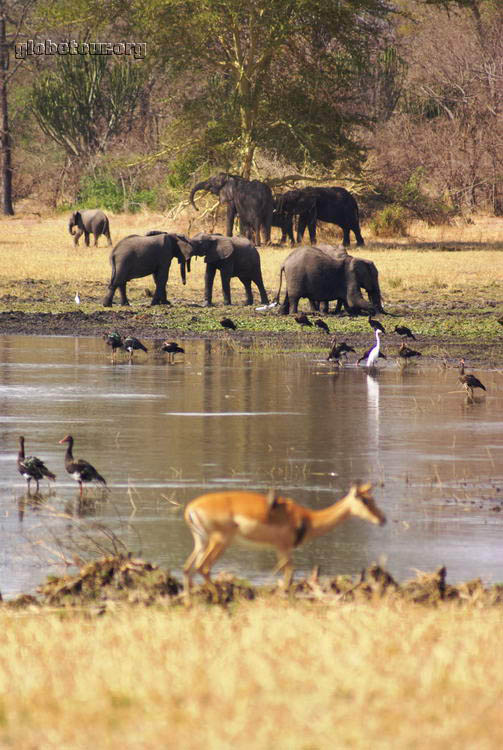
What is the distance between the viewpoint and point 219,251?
96.0 ft

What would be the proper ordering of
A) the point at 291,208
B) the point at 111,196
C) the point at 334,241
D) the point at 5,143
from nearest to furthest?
the point at 291,208 < the point at 334,241 < the point at 111,196 < the point at 5,143

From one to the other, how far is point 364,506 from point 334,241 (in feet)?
132

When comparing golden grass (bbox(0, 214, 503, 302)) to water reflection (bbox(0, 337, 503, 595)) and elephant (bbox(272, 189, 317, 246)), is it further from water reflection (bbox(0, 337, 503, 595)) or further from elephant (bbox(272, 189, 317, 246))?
water reflection (bbox(0, 337, 503, 595))

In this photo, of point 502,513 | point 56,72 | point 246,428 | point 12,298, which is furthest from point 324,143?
point 502,513

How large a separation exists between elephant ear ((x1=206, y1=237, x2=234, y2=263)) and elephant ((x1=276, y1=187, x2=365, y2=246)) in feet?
49.1

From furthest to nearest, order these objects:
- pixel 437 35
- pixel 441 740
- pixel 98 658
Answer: pixel 437 35
pixel 98 658
pixel 441 740

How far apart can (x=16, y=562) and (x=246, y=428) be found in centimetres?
554

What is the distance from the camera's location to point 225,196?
4338 cm

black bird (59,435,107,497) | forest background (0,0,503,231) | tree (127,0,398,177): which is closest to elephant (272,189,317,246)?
tree (127,0,398,177)

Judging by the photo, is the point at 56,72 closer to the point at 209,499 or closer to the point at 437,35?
the point at 437,35

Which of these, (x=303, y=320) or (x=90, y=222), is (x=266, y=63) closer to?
(x=90, y=222)

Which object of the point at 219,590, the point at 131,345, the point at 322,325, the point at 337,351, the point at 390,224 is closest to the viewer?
the point at 219,590

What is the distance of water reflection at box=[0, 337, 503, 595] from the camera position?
9320 millimetres

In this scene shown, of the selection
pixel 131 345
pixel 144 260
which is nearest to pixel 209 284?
pixel 144 260
